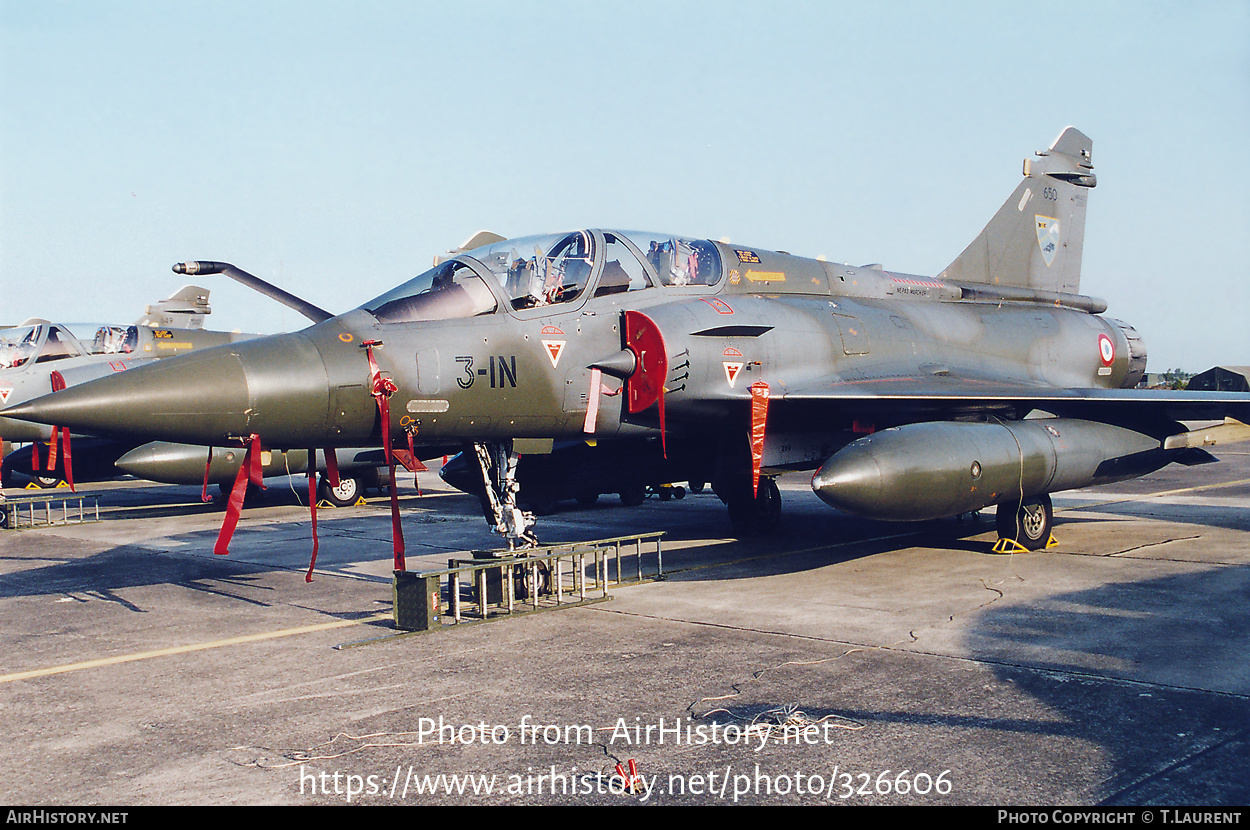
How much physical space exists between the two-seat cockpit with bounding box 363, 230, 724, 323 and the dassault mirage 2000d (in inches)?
0.8

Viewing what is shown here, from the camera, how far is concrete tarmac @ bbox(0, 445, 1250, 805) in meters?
4.60

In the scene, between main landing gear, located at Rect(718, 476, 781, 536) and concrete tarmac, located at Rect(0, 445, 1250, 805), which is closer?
concrete tarmac, located at Rect(0, 445, 1250, 805)

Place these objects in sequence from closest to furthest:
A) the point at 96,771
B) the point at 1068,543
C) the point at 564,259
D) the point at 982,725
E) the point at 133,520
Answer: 1. the point at 96,771
2. the point at 982,725
3. the point at 564,259
4. the point at 1068,543
5. the point at 133,520

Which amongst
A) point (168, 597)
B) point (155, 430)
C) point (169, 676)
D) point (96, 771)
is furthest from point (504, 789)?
point (168, 597)

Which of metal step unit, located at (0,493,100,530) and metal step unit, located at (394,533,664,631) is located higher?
metal step unit, located at (394,533,664,631)

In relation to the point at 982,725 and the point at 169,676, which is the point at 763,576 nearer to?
the point at 982,725

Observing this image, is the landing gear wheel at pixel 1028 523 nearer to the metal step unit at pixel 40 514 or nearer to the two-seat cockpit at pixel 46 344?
the metal step unit at pixel 40 514

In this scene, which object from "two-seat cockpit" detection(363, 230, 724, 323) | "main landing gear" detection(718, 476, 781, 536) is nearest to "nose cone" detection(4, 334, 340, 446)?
"two-seat cockpit" detection(363, 230, 724, 323)

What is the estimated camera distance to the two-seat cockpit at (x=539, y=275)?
876 centimetres

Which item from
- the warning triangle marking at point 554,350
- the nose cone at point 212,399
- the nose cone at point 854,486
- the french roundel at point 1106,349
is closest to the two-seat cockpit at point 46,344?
the nose cone at point 212,399

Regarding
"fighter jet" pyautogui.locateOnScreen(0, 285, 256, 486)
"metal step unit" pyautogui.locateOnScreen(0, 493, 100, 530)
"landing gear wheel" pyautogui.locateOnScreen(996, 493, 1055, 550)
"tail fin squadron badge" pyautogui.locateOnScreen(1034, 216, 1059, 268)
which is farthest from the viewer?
"fighter jet" pyautogui.locateOnScreen(0, 285, 256, 486)

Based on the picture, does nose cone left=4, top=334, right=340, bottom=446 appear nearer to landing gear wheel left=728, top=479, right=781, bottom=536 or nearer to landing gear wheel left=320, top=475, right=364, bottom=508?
landing gear wheel left=728, top=479, right=781, bottom=536

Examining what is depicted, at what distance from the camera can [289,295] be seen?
1277 cm

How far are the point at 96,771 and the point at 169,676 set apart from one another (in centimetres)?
198
